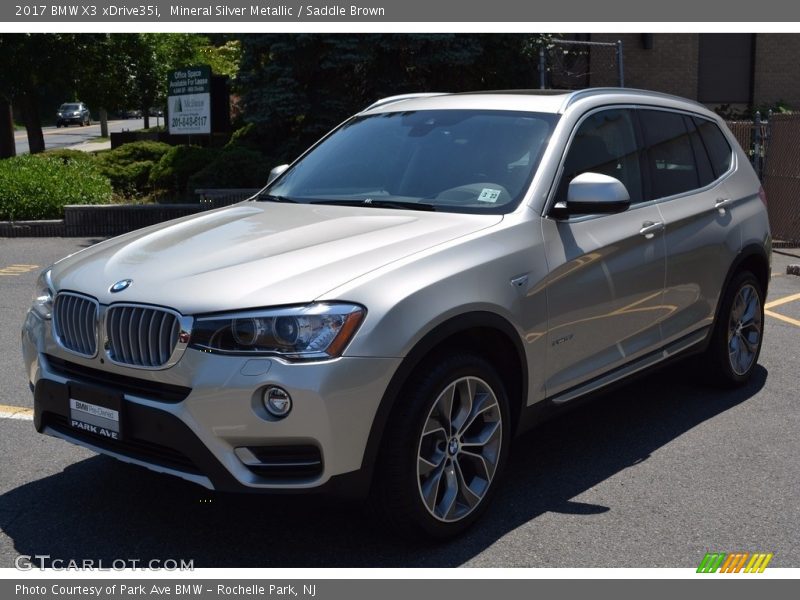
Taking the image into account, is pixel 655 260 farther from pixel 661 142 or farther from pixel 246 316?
pixel 246 316

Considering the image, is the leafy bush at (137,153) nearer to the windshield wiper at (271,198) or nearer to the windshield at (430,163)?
the windshield wiper at (271,198)

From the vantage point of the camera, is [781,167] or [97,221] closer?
[781,167]

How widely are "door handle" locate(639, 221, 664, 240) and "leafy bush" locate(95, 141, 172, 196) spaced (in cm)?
1324

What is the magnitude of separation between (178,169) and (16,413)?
38.3 ft

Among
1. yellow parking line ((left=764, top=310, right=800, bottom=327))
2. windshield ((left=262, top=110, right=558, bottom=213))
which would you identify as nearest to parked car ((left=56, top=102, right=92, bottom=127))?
yellow parking line ((left=764, top=310, right=800, bottom=327))

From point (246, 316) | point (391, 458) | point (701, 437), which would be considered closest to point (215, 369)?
point (246, 316)

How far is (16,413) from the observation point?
591 cm

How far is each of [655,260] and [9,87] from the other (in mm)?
Answer: 19304

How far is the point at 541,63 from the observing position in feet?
54.7

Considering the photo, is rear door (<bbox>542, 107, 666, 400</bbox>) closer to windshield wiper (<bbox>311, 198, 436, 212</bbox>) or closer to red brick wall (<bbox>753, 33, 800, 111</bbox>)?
windshield wiper (<bbox>311, 198, 436, 212</bbox>)

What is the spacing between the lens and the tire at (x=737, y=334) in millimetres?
6259

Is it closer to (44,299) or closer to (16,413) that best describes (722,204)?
(44,299)

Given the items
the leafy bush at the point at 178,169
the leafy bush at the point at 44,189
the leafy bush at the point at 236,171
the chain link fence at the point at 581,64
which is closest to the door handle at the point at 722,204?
the leafy bush at the point at 236,171

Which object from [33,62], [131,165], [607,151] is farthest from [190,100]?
[607,151]
